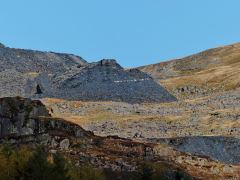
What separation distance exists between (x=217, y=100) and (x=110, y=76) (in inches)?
1764

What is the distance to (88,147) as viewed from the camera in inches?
2616

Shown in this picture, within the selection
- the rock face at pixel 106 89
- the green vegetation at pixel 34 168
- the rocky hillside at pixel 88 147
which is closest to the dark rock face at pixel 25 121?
the rocky hillside at pixel 88 147

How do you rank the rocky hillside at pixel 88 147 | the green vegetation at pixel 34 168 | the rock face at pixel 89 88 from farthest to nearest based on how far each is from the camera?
the rock face at pixel 89 88
the rocky hillside at pixel 88 147
the green vegetation at pixel 34 168

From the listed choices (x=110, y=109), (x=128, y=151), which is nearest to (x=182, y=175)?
(x=128, y=151)

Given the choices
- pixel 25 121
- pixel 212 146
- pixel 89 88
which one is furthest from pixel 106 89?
pixel 25 121

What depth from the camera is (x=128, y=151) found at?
240 ft

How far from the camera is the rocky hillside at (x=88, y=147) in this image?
198 ft

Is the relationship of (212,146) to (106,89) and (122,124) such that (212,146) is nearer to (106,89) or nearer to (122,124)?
(122,124)

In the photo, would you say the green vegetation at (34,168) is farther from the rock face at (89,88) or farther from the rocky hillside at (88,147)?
the rock face at (89,88)

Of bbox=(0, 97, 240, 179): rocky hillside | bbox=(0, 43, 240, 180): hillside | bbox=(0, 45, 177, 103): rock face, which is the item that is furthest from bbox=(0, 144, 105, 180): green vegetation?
bbox=(0, 45, 177, 103): rock face

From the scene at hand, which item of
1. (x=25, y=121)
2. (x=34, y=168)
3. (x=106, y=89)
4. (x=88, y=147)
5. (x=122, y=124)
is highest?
(x=106, y=89)

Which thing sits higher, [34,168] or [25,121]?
[25,121]

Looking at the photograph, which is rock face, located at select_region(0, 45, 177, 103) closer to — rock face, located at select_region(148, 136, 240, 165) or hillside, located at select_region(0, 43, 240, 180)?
hillside, located at select_region(0, 43, 240, 180)

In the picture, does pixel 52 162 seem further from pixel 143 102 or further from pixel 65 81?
pixel 65 81
